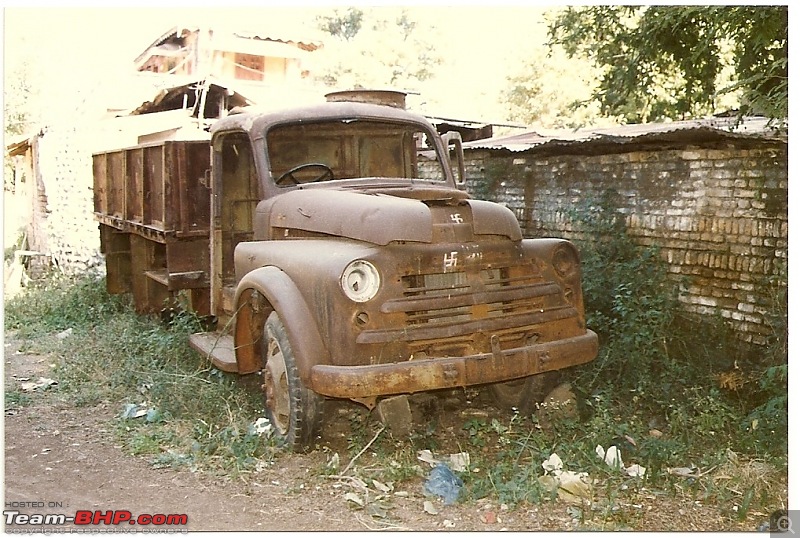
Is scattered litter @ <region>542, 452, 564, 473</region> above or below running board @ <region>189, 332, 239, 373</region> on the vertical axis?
below

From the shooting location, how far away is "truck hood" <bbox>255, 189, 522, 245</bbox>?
3889 mm

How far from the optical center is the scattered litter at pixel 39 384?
5113mm

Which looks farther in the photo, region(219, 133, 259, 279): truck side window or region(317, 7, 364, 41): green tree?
region(219, 133, 259, 279): truck side window

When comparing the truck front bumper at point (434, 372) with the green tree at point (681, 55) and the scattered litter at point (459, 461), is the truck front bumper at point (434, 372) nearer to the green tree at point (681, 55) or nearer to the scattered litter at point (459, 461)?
the scattered litter at point (459, 461)

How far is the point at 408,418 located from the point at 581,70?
132 inches

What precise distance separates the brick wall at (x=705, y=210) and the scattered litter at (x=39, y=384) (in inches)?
159

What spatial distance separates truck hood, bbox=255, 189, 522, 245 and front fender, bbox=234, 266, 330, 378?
1.35 ft

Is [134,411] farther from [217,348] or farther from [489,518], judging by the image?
[489,518]

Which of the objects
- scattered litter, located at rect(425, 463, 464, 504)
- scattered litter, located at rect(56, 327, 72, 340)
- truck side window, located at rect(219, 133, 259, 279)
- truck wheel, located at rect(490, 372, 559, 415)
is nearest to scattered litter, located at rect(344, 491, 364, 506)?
scattered litter, located at rect(425, 463, 464, 504)

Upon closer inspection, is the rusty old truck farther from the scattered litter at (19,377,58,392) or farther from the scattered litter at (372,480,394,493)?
the scattered litter at (19,377,58,392)

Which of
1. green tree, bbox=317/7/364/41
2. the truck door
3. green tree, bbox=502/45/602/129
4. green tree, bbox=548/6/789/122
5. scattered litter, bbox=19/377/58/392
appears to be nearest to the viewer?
green tree, bbox=548/6/789/122

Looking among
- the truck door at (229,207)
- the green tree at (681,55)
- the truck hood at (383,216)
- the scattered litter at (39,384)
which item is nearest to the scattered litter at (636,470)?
the truck hood at (383,216)

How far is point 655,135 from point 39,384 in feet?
14.5

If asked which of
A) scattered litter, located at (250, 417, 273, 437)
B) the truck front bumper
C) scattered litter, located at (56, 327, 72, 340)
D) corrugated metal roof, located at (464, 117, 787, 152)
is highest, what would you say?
corrugated metal roof, located at (464, 117, 787, 152)
